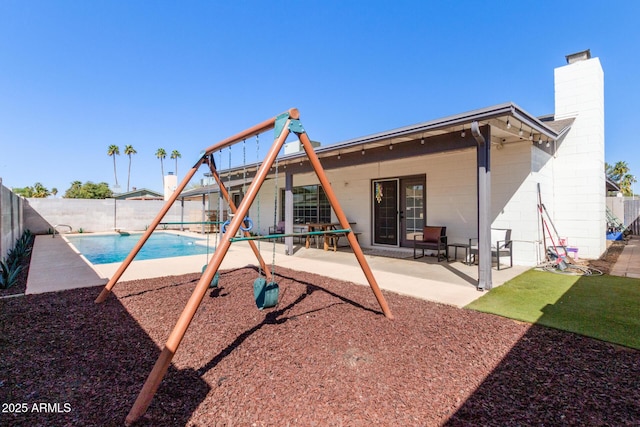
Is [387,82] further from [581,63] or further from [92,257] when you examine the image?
[92,257]

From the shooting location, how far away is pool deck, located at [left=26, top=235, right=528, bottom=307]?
15.7 ft

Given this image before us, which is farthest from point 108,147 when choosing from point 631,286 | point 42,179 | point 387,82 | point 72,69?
point 631,286

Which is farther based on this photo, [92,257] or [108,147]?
Result: [108,147]

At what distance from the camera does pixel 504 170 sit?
270 inches

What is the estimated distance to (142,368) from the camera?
2.43 m

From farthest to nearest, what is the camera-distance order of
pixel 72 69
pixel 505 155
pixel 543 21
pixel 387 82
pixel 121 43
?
pixel 387 82, pixel 72 69, pixel 121 43, pixel 543 21, pixel 505 155

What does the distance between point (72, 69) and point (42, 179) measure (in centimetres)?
4838

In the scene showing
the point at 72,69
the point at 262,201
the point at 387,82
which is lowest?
the point at 262,201

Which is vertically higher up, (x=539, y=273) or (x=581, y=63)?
(x=581, y=63)

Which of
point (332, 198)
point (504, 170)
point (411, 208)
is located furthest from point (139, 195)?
point (332, 198)

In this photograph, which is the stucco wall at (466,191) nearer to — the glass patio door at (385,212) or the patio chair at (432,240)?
the glass patio door at (385,212)

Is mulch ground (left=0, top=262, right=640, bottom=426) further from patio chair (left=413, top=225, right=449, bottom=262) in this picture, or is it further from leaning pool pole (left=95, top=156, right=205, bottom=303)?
patio chair (left=413, top=225, right=449, bottom=262)

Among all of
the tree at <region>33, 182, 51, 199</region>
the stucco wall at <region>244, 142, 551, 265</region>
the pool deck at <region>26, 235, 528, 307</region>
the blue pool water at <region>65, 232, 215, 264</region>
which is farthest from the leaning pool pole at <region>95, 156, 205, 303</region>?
the tree at <region>33, 182, 51, 199</region>

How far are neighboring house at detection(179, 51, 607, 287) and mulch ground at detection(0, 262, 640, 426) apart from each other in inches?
96.5
